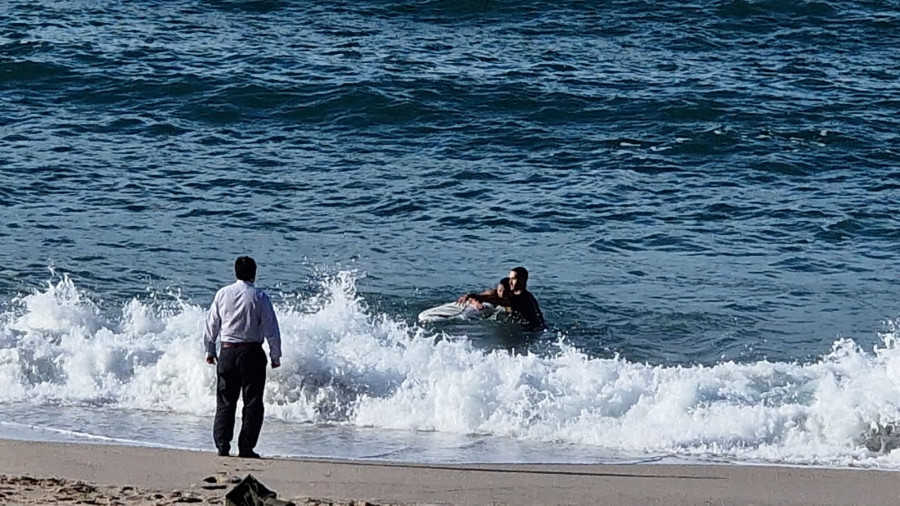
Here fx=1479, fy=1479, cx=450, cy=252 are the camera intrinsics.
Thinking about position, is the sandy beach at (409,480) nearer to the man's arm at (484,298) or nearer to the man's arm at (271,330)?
the man's arm at (271,330)

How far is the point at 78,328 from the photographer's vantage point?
14.8 metres

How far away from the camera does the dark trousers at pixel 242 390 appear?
1032 centimetres

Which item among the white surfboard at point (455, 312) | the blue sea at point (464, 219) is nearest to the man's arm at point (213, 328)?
the blue sea at point (464, 219)

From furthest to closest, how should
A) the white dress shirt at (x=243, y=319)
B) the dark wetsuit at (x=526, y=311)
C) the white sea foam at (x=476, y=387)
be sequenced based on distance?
1. the dark wetsuit at (x=526, y=311)
2. the white sea foam at (x=476, y=387)
3. the white dress shirt at (x=243, y=319)

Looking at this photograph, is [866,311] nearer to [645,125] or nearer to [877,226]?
[877,226]

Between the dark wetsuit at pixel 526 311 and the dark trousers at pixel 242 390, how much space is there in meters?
5.68

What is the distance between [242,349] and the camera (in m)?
10.3

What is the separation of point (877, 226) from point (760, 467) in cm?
909

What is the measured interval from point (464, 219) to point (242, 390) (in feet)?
30.4

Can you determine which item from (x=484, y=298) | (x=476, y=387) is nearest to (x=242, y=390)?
(x=476, y=387)

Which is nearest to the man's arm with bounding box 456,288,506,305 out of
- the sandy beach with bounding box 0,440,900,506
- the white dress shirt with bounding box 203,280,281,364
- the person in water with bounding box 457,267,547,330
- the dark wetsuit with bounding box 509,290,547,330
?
the person in water with bounding box 457,267,547,330

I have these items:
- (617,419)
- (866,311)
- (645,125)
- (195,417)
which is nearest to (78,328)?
(195,417)

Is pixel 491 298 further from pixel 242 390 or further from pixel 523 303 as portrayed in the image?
pixel 242 390

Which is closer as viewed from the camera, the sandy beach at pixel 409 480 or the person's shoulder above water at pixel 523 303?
the sandy beach at pixel 409 480
